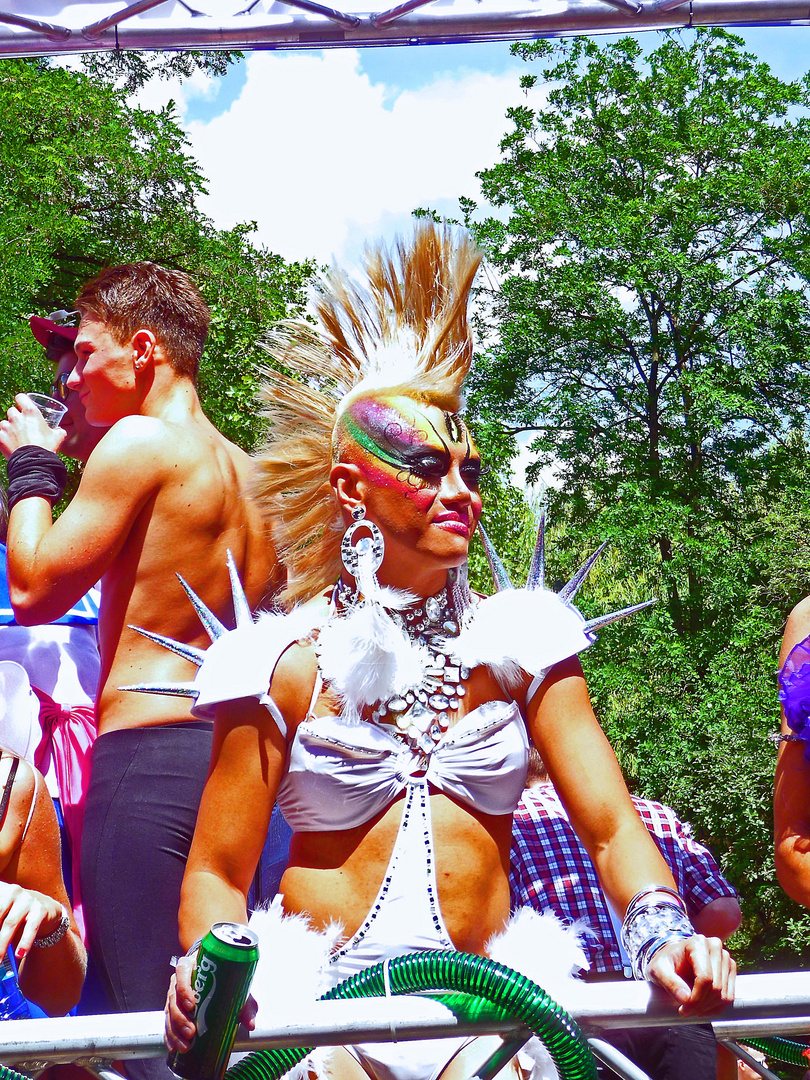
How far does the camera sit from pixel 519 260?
9188mm

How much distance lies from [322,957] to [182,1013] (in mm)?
501

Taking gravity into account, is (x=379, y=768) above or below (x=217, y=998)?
above

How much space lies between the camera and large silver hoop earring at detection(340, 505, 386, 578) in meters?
2.00

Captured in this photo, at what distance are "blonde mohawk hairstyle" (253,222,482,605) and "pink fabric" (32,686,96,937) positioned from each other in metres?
0.78

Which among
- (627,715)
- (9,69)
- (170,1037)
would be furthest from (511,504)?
(170,1037)

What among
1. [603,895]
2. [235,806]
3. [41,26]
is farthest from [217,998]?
[41,26]

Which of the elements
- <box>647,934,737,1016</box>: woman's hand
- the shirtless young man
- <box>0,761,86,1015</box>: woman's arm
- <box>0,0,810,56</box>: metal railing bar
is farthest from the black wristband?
<box>647,934,737,1016</box>: woman's hand

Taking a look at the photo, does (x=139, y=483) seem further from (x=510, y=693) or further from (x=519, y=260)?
(x=519, y=260)

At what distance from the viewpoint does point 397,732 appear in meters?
1.94

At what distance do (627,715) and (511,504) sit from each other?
10.1 ft

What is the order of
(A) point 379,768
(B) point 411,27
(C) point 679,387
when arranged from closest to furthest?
1. (A) point 379,768
2. (B) point 411,27
3. (C) point 679,387

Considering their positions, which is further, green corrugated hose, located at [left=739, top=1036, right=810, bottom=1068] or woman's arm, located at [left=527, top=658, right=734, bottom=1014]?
woman's arm, located at [left=527, top=658, right=734, bottom=1014]

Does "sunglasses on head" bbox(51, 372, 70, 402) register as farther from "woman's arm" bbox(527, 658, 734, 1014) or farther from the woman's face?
"woman's arm" bbox(527, 658, 734, 1014)

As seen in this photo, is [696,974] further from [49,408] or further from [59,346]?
[59,346]
